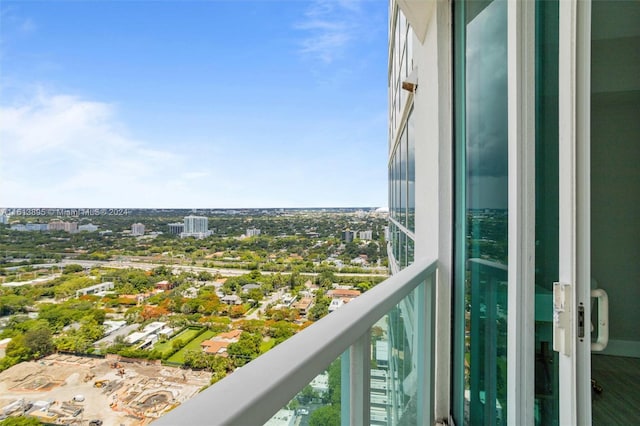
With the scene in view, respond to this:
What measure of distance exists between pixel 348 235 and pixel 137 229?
333 cm

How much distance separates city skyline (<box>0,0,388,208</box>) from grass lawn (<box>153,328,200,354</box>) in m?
4.97

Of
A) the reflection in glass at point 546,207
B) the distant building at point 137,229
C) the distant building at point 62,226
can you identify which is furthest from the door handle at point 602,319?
the distant building at point 62,226

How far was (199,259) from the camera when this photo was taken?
4.83 metres

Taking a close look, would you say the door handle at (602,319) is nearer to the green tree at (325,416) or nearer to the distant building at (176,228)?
the green tree at (325,416)

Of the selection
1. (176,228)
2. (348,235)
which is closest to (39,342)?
(176,228)

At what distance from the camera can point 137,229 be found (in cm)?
464

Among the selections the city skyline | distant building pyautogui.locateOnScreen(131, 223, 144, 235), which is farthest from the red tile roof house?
the city skyline

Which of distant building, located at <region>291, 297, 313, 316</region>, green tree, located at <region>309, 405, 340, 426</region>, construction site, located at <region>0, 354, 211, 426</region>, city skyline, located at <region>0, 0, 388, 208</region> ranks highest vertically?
city skyline, located at <region>0, 0, 388, 208</region>

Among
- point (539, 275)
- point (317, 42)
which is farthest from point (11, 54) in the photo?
point (539, 275)

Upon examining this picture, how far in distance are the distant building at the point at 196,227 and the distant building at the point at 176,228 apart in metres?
0.05

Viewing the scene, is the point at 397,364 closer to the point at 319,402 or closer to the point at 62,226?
the point at 319,402

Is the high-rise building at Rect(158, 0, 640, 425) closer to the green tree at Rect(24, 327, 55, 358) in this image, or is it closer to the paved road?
the green tree at Rect(24, 327, 55, 358)

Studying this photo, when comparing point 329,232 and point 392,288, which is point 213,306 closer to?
point 329,232

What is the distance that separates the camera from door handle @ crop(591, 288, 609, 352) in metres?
0.79
